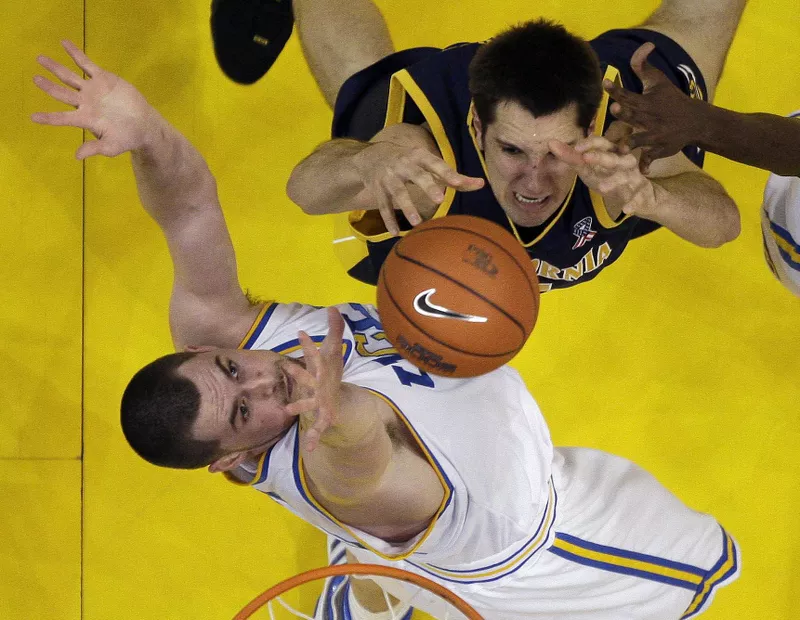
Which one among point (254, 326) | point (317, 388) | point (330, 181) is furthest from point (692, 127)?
point (254, 326)

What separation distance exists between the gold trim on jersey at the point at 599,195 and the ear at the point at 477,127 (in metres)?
0.30

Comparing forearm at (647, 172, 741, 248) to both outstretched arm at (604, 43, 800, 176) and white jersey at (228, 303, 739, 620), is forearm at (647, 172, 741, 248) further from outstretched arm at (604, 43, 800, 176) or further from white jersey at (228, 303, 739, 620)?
white jersey at (228, 303, 739, 620)

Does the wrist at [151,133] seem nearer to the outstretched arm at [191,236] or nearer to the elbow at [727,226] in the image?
the outstretched arm at [191,236]

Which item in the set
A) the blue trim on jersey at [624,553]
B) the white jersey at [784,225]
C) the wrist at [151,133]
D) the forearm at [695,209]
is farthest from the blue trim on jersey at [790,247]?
the wrist at [151,133]

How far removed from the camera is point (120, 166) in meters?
3.47

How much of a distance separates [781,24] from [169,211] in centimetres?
268

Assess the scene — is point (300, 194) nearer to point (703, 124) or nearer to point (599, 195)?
point (599, 195)

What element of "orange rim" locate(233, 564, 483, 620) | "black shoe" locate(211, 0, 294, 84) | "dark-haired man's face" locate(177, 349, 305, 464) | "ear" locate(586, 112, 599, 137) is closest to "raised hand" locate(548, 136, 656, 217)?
"ear" locate(586, 112, 599, 137)

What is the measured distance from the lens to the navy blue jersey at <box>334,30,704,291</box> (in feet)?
7.58

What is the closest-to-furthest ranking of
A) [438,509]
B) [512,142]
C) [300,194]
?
1. [438,509]
2. [512,142]
3. [300,194]

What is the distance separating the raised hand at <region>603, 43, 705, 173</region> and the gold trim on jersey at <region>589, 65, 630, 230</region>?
0.18 m

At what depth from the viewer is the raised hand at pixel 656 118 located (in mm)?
1965

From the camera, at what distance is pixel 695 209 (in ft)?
7.12

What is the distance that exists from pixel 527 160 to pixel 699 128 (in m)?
0.42
